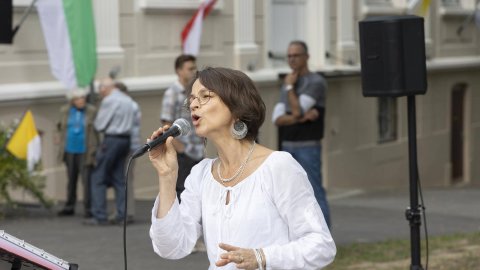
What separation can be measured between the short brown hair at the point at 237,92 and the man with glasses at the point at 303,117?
5566 mm

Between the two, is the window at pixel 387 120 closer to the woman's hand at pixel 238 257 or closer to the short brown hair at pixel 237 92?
the short brown hair at pixel 237 92

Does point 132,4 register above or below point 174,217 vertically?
above

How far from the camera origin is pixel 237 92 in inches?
166

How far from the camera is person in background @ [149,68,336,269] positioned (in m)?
4.13

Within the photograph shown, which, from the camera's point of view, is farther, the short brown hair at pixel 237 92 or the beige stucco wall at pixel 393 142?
the beige stucco wall at pixel 393 142

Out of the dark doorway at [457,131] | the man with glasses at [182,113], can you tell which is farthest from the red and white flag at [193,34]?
the dark doorway at [457,131]

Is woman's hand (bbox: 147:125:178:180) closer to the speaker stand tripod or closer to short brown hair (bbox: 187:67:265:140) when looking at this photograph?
short brown hair (bbox: 187:67:265:140)

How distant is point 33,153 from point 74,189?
1.09m

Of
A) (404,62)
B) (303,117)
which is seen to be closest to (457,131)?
(303,117)

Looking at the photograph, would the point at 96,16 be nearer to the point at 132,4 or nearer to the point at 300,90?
the point at 132,4

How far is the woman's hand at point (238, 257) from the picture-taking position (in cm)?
390

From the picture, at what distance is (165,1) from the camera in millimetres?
15742

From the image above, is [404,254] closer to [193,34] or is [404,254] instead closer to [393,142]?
[193,34]

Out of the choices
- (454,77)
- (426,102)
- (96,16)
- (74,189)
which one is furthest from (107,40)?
(454,77)
